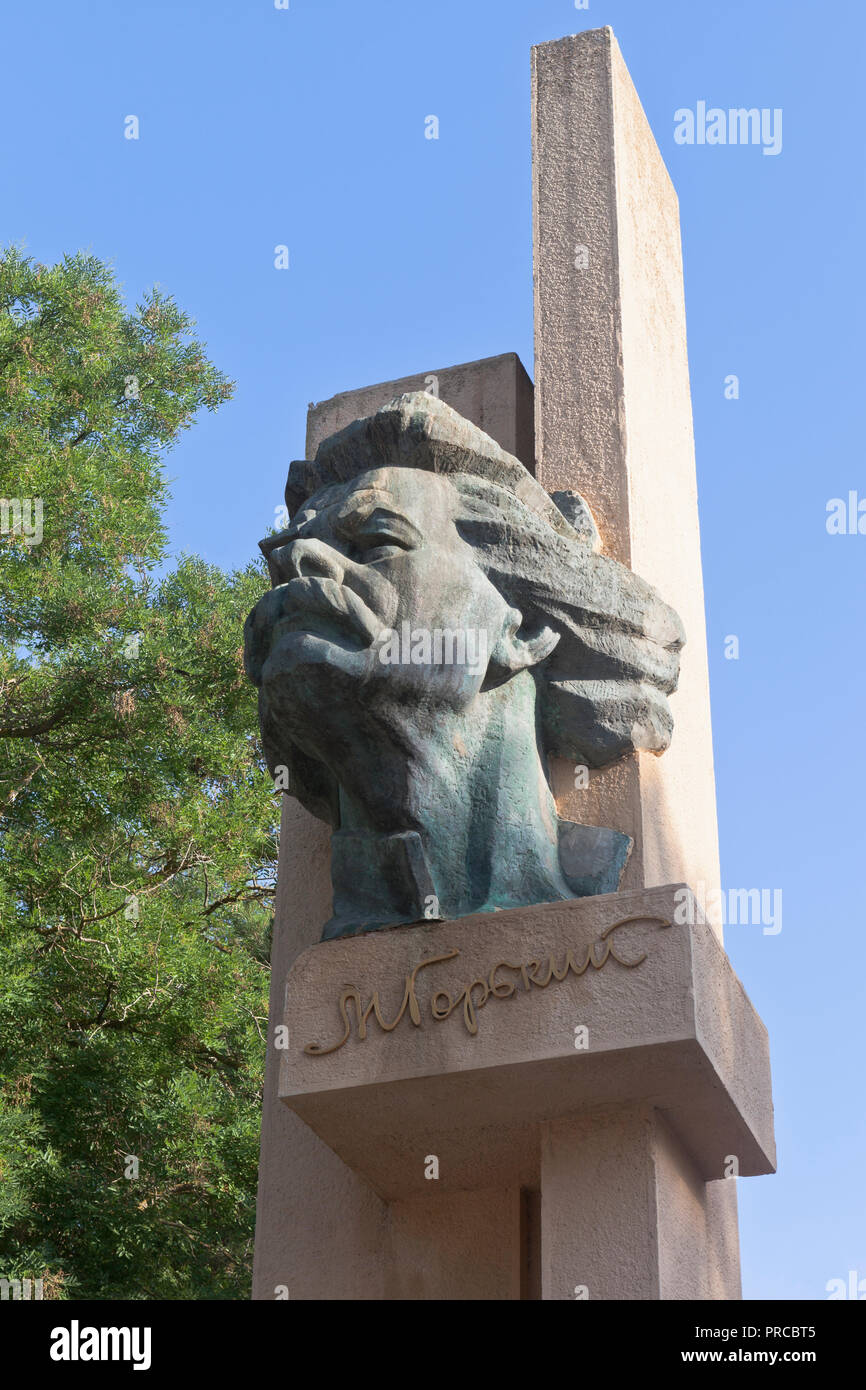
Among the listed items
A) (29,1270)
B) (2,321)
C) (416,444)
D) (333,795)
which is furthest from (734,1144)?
(2,321)

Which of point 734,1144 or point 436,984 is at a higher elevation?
point 436,984

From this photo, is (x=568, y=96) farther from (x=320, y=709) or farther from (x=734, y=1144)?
(x=734, y=1144)

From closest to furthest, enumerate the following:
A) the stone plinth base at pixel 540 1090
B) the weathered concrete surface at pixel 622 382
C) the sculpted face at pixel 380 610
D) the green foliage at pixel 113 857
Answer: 1. the stone plinth base at pixel 540 1090
2. the sculpted face at pixel 380 610
3. the weathered concrete surface at pixel 622 382
4. the green foliage at pixel 113 857

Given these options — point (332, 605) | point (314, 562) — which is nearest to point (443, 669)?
point (332, 605)

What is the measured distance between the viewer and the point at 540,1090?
3.92 metres

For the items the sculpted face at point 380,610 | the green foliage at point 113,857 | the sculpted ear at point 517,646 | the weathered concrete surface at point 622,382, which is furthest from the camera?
the green foliage at point 113,857

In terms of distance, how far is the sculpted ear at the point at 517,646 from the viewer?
4.42m

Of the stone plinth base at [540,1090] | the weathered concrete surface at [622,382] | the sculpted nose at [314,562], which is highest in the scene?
the weathered concrete surface at [622,382]

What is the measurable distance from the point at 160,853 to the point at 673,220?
7069 mm

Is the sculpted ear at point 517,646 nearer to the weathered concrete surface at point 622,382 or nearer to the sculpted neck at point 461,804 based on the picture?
the sculpted neck at point 461,804

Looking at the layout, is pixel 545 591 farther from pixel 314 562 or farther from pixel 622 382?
pixel 622 382

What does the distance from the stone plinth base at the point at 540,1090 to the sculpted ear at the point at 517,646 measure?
735 millimetres

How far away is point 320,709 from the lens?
13.7 feet

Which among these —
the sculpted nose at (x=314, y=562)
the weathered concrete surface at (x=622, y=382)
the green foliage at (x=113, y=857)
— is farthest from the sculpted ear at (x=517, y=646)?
the green foliage at (x=113, y=857)
